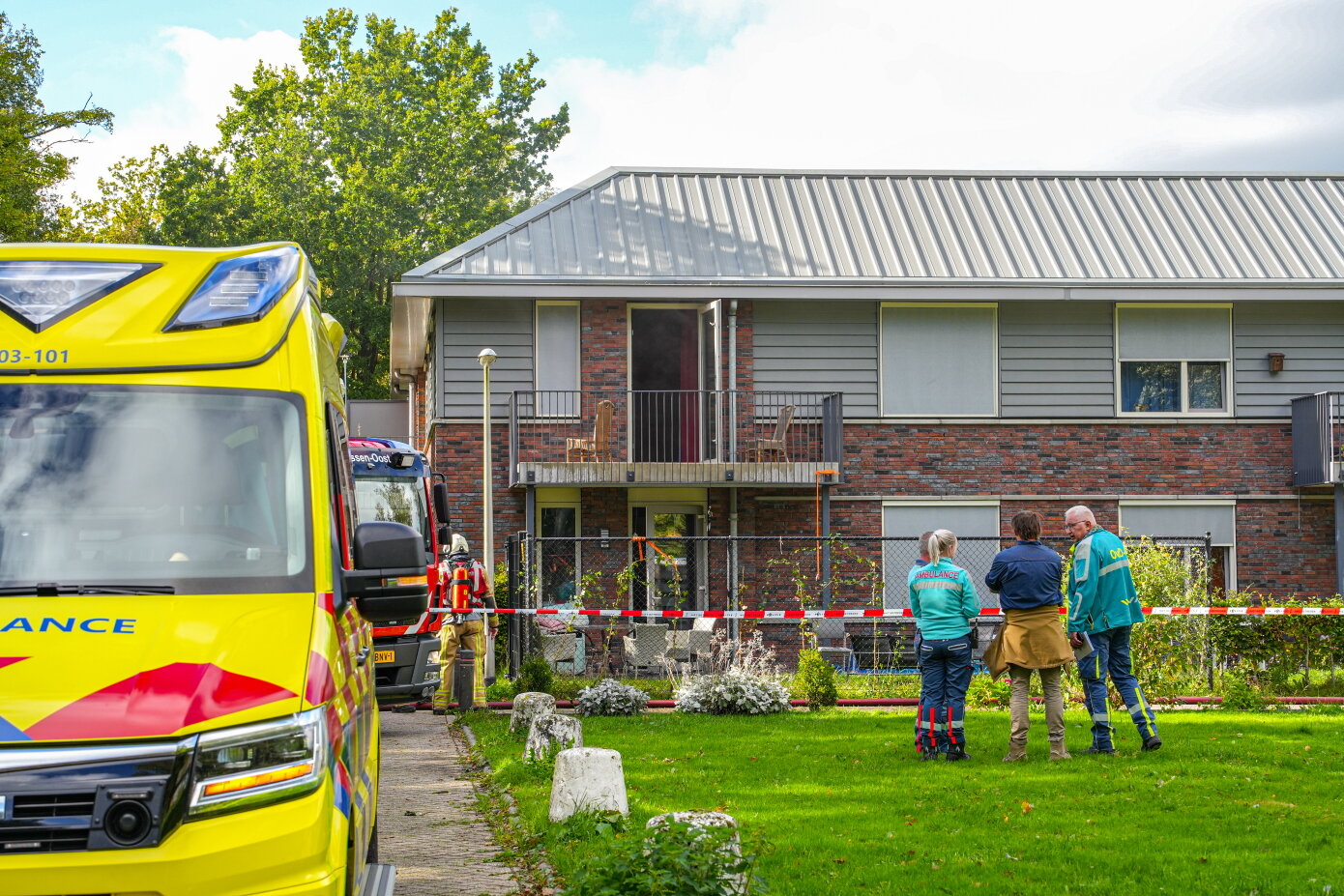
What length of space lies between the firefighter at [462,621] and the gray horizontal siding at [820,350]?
6.93 meters

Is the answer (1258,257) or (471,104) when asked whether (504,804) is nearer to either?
(1258,257)

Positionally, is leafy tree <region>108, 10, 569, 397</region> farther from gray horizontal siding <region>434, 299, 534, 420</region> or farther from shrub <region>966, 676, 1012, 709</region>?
shrub <region>966, 676, 1012, 709</region>

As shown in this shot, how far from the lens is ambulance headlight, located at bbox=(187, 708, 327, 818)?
161 inches

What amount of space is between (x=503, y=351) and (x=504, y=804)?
42.0ft

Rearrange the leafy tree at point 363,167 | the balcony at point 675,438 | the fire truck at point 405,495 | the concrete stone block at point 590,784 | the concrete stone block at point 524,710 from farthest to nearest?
the leafy tree at point 363,167 → the balcony at point 675,438 → the fire truck at point 405,495 → the concrete stone block at point 524,710 → the concrete stone block at point 590,784

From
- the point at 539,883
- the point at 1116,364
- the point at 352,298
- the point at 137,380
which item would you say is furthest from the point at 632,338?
the point at 352,298

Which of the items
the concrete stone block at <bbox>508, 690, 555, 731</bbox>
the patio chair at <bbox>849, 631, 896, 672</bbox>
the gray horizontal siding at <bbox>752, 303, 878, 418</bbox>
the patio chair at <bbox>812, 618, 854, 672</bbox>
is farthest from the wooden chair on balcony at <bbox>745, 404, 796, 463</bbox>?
the concrete stone block at <bbox>508, 690, 555, 731</bbox>

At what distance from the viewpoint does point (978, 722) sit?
13305mm

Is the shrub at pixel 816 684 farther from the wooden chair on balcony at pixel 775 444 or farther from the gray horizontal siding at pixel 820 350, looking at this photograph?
the gray horizontal siding at pixel 820 350

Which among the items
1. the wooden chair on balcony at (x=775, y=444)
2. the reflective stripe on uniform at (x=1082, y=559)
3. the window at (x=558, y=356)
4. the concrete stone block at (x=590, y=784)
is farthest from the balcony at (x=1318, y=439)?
the concrete stone block at (x=590, y=784)

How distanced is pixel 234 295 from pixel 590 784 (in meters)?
4.07

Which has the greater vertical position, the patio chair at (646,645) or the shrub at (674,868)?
the shrub at (674,868)

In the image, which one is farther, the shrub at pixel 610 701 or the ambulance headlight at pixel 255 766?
the shrub at pixel 610 701

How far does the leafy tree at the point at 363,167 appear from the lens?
142ft
